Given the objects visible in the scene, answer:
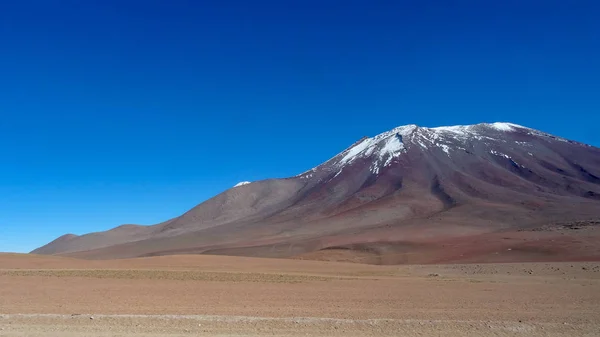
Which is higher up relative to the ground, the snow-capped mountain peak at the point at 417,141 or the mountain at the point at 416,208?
the snow-capped mountain peak at the point at 417,141

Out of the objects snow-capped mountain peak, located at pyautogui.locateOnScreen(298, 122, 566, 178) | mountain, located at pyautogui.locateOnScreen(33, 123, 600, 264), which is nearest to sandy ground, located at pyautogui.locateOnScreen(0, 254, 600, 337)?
mountain, located at pyautogui.locateOnScreen(33, 123, 600, 264)

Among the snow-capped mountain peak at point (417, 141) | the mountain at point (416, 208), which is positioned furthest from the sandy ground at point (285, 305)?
the snow-capped mountain peak at point (417, 141)

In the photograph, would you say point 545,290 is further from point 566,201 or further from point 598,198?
point 598,198

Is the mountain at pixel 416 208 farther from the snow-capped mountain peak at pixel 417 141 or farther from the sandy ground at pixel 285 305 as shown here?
the sandy ground at pixel 285 305

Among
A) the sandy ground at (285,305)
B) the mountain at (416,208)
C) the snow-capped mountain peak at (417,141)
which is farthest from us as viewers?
the snow-capped mountain peak at (417,141)

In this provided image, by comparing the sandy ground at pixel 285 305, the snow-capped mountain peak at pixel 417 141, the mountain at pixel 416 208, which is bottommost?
the sandy ground at pixel 285 305

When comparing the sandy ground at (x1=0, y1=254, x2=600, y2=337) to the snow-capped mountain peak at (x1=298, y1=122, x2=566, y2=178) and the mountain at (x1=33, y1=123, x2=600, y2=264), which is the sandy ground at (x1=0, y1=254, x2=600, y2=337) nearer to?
the mountain at (x1=33, y1=123, x2=600, y2=264)
